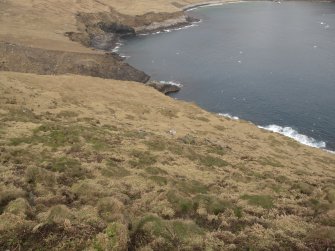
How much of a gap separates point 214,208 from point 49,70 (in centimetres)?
7455

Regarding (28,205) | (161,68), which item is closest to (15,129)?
(28,205)

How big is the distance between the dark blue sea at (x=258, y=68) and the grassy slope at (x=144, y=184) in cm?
2793

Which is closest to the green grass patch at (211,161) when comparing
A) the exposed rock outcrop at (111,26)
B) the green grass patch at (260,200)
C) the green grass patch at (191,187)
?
the green grass patch at (191,187)

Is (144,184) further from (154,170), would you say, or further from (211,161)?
(211,161)

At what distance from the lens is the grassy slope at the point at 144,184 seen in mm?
20703

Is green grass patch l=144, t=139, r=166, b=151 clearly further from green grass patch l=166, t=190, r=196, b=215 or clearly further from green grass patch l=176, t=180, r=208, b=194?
green grass patch l=166, t=190, r=196, b=215

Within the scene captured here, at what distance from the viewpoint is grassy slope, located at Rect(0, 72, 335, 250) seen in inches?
815

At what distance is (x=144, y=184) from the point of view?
30938 mm

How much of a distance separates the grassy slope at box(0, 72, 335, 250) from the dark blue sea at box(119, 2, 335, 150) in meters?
27.9

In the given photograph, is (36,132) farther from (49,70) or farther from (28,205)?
(49,70)

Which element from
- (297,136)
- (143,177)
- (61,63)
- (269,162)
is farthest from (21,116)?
(61,63)

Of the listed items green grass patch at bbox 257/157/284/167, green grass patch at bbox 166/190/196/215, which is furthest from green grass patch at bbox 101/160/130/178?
green grass patch at bbox 257/157/284/167

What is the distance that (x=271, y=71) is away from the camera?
403 feet

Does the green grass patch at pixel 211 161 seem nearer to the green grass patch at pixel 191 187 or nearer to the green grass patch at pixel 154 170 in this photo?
the green grass patch at pixel 154 170
